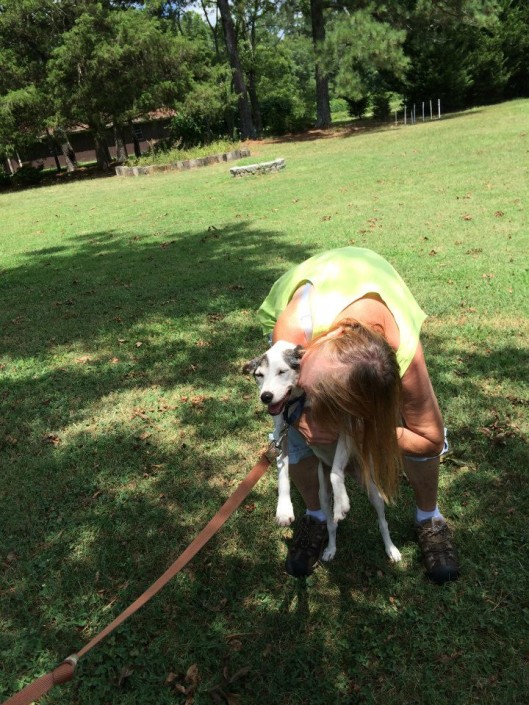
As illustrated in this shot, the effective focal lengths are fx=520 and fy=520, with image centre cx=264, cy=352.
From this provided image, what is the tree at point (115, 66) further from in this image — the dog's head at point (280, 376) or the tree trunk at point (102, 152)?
the dog's head at point (280, 376)

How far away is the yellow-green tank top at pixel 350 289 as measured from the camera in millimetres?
2074

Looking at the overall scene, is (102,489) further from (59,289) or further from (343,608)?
(59,289)

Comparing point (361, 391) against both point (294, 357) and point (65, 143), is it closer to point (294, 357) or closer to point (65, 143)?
point (294, 357)

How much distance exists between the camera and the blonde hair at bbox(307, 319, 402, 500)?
1.71 metres

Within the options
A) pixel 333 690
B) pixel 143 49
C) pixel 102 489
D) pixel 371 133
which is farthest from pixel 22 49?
pixel 333 690

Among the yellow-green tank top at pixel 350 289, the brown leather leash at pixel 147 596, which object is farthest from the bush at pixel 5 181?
the brown leather leash at pixel 147 596

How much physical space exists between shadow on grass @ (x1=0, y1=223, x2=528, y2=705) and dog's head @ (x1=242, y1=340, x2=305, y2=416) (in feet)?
4.06

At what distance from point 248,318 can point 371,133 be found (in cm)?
2081

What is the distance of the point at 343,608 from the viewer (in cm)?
254

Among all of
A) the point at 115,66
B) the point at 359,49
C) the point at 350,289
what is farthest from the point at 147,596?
the point at 115,66

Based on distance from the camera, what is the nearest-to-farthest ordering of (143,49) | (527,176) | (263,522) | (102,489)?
(263,522) → (102,489) → (527,176) → (143,49)

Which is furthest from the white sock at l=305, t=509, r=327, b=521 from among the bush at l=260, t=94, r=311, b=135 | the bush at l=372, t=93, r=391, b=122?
the bush at l=260, t=94, r=311, b=135

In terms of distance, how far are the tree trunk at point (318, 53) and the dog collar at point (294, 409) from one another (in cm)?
2350

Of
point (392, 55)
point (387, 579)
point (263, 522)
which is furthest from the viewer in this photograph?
point (392, 55)
